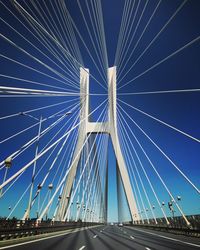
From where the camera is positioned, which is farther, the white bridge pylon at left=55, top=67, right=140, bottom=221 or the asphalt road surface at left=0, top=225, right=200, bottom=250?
the white bridge pylon at left=55, top=67, right=140, bottom=221

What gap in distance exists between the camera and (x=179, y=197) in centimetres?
3288

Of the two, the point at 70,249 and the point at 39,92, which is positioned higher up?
the point at 39,92

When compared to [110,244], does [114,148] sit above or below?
above

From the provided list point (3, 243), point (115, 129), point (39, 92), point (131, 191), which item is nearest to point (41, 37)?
point (39, 92)

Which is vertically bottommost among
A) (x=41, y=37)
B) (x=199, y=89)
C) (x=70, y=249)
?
(x=70, y=249)

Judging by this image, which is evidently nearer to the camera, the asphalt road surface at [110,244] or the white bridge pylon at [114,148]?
the asphalt road surface at [110,244]

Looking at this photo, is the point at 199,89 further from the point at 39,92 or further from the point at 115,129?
the point at 115,129

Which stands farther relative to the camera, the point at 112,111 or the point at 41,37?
the point at 112,111

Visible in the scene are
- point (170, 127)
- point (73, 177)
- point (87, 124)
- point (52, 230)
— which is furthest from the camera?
point (87, 124)

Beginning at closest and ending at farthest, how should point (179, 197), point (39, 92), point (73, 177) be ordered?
point (39, 92)
point (179, 197)
point (73, 177)

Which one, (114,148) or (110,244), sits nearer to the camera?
(110,244)

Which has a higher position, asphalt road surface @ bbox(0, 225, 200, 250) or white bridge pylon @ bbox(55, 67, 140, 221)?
white bridge pylon @ bbox(55, 67, 140, 221)

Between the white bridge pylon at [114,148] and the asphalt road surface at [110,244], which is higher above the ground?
the white bridge pylon at [114,148]

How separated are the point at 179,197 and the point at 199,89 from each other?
22483mm
